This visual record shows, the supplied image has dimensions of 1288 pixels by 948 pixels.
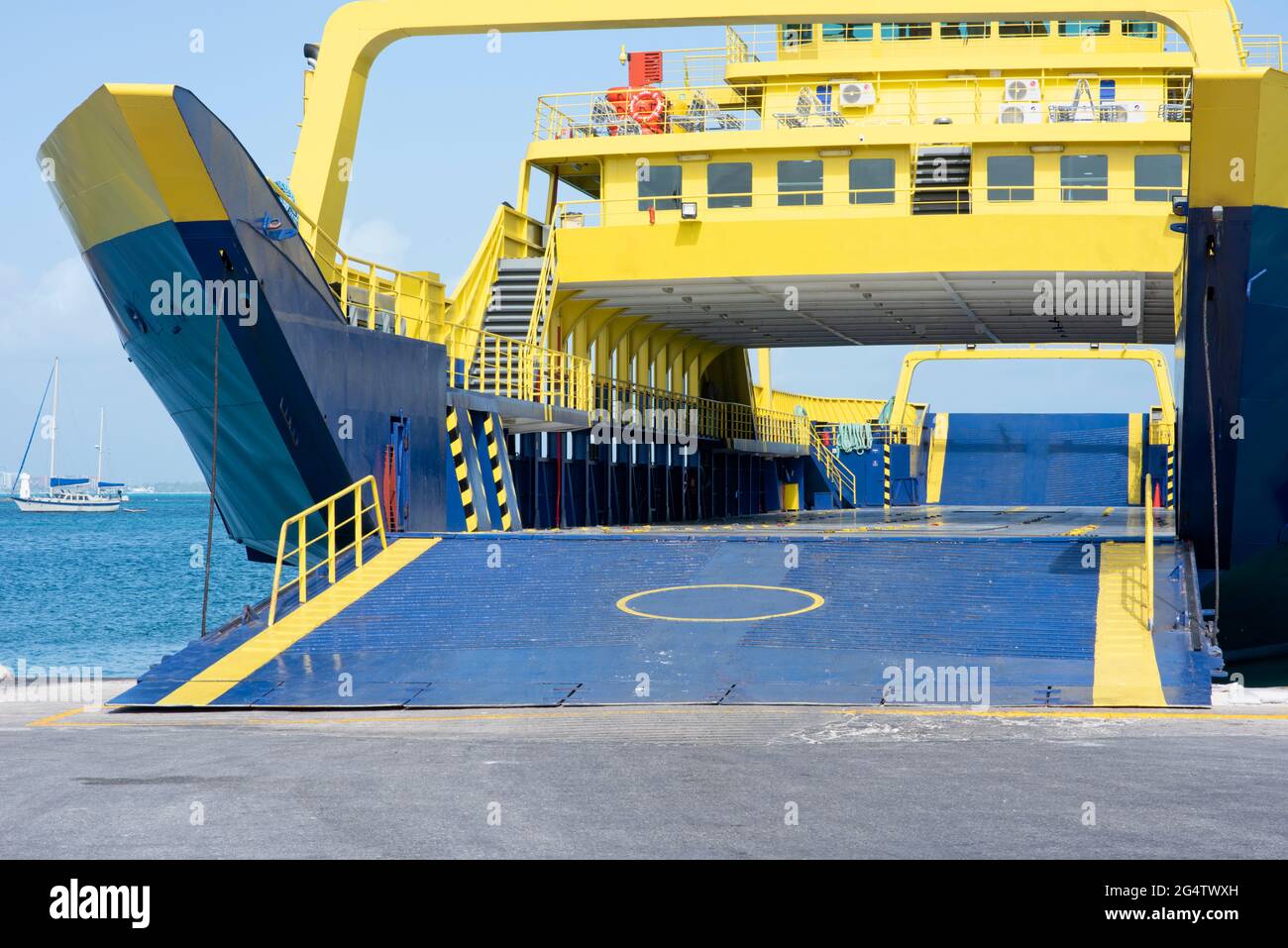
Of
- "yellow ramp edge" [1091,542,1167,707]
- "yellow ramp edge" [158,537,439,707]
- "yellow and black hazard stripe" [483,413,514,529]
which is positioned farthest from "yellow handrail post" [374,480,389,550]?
"yellow ramp edge" [1091,542,1167,707]

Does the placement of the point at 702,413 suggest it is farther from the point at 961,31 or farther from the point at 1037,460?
the point at 1037,460

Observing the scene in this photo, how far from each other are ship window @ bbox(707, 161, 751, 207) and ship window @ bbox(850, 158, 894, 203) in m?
1.89

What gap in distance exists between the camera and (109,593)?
62562mm

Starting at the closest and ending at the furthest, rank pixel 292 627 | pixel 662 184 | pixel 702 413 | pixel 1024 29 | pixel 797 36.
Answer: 1. pixel 292 627
2. pixel 662 184
3. pixel 1024 29
4. pixel 797 36
5. pixel 702 413

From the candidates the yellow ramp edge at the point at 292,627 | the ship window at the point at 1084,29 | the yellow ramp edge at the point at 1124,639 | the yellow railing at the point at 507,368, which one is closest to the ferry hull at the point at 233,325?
the yellow ramp edge at the point at 292,627

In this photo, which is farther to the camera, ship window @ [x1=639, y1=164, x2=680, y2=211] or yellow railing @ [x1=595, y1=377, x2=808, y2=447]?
yellow railing @ [x1=595, y1=377, x2=808, y2=447]

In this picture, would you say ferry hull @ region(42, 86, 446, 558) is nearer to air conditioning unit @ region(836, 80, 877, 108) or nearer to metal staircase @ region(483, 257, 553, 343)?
metal staircase @ region(483, 257, 553, 343)

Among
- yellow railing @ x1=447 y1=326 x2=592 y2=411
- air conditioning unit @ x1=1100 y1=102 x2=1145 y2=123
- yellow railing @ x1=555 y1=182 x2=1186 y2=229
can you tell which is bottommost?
yellow railing @ x1=447 y1=326 x2=592 y2=411

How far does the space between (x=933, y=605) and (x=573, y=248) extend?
41.7ft

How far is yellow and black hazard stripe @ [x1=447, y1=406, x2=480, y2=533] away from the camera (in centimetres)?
2023

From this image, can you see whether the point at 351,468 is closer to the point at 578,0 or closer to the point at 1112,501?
the point at 578,0

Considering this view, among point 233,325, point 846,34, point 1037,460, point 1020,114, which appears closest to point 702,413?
point 846,34

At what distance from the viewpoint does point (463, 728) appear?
10836 mm

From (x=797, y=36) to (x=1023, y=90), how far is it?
24.7ft
